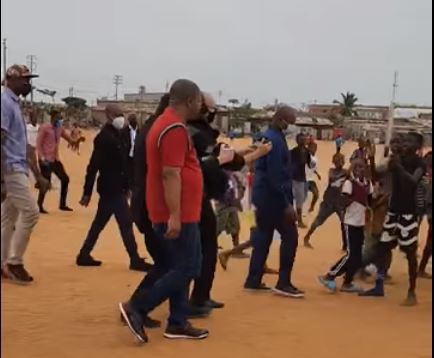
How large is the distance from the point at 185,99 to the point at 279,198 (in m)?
2.21

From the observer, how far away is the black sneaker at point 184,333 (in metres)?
5.21

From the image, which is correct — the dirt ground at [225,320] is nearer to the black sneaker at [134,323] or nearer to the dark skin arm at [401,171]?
the black sneaker at [134,323]

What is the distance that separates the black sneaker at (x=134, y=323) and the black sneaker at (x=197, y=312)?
2.62 feet

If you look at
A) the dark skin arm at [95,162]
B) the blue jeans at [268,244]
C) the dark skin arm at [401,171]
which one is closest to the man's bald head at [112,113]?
the dark skin arm at [95,162]

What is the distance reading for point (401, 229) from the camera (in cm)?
668

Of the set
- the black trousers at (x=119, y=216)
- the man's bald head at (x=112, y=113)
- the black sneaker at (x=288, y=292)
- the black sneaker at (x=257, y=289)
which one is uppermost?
the man's bald head at (x=112, y=113)

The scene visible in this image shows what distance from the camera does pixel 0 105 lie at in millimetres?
2484

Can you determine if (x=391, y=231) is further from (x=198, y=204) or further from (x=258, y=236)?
(x=198, y=204)

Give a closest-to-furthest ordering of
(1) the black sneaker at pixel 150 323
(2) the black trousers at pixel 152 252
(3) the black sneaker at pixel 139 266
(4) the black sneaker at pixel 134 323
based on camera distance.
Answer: (4) the black sneaker at pixel 134 323
(2) the black trousers at pixel 152 252
(1) the black sneaker at pixel 150 323
(3) the black sneaker at pixel 139 266

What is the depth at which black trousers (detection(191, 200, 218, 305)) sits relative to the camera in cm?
589

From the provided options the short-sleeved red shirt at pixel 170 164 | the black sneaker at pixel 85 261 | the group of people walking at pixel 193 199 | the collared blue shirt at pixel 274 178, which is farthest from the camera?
the black sneaker at pixel 85 261

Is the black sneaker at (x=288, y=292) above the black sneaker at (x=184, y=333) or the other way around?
the other way around

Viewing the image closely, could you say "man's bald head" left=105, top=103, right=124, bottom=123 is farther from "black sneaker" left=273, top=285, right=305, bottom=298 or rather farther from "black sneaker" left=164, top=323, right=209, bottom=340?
"black sneaker" left=164, top=323, right=209, bottom=340

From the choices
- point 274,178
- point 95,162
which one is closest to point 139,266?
point 95,162
